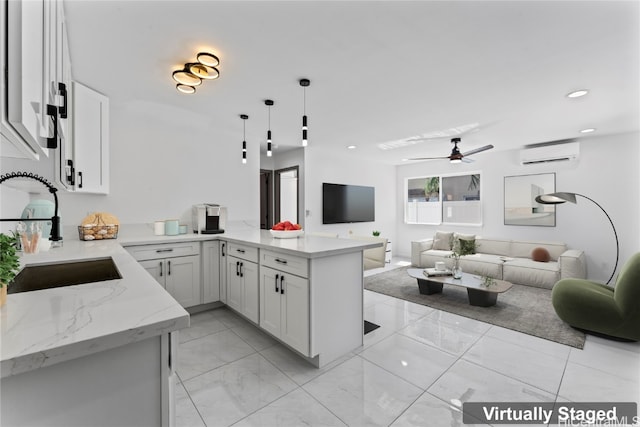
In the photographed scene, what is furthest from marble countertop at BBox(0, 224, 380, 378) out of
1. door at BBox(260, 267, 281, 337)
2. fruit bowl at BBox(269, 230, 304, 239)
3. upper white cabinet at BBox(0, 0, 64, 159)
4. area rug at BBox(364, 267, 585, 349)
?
area rug at BBox(364, 267, 585, 349)

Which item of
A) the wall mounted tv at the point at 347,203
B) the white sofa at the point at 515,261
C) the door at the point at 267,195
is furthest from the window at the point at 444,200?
the door at the point at 267,195

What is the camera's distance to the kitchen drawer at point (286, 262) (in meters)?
2.09

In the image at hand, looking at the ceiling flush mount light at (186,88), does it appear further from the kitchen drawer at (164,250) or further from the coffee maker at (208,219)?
the kitchen drawer at (164,250)

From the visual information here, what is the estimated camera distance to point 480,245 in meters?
5.52

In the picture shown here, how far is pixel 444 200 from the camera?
Result: 21.6 ft

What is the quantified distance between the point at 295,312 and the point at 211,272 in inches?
62.0

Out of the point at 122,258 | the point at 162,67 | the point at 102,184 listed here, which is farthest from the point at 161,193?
the point at 122,258

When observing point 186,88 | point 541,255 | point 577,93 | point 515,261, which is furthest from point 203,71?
point 541,255

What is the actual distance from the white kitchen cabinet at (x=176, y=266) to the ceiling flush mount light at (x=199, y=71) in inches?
68.0

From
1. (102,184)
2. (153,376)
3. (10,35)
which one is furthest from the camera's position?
(102,184)

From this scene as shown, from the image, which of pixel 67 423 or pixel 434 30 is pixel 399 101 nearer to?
pixel 434 30

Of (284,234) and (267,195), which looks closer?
(284,234)

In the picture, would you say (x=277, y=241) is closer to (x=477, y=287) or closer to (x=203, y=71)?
(x=203, y=71)

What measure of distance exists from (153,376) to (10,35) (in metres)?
0.98
